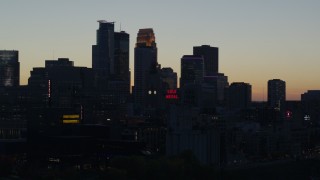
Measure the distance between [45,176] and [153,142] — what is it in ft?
263

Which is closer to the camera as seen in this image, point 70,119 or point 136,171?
point 136,171

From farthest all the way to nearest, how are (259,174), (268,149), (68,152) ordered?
(268,149) < (259,174) < (68,152)

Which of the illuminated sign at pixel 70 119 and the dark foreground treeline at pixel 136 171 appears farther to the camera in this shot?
the illuminated sign at pixel 70 119

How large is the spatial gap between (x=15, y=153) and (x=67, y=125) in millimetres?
14379

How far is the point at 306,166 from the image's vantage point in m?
158

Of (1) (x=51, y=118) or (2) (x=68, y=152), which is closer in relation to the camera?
(2) (x=68, y=152)

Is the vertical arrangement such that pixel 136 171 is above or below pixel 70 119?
below

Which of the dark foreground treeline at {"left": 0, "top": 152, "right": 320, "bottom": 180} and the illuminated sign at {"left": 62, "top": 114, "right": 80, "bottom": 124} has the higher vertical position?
the illuminated sign at {"left": 62, "top": 114, "right": 80, "bottom": 124}

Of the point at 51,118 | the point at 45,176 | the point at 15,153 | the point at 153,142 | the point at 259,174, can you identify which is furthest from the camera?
the point at 153,142

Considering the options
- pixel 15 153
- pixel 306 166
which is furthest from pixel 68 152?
pixel 306 166

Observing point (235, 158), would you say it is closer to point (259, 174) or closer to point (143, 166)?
point (259, 174)

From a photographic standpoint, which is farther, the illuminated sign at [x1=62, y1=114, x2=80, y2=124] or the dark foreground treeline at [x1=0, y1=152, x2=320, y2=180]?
the illuminated sign at [x1=62, y1=114, x2=80, y2=124]

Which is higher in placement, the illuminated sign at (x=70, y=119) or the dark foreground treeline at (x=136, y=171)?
the illuminated sign at (x=70, y=119)

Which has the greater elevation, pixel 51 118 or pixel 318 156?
pixel 51 118
